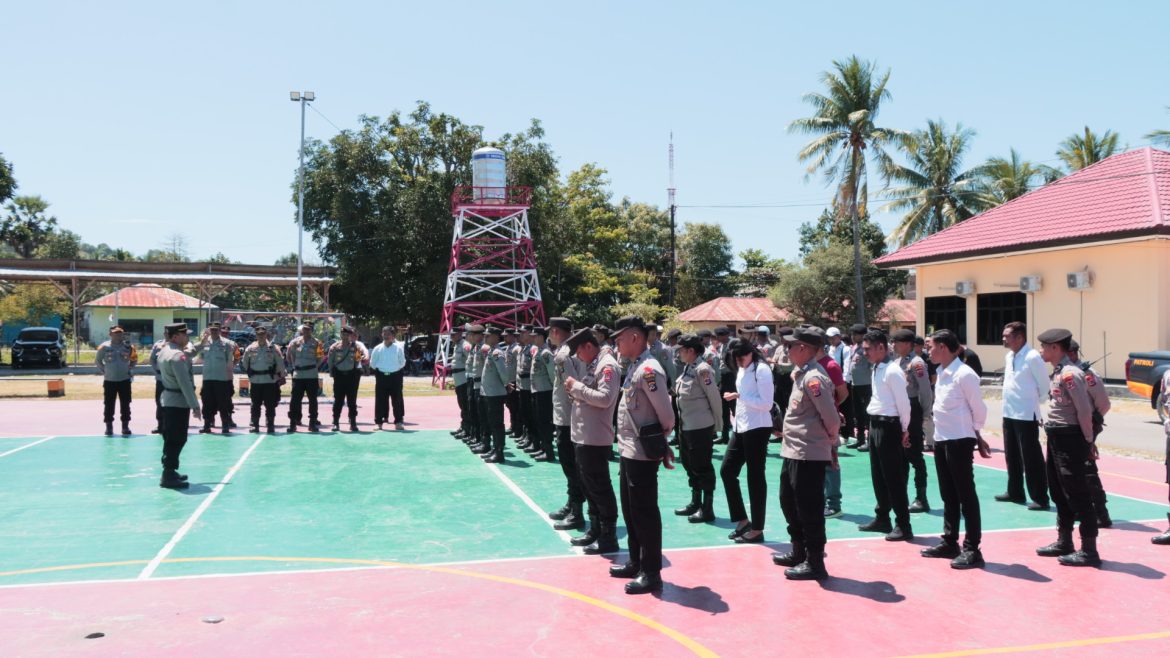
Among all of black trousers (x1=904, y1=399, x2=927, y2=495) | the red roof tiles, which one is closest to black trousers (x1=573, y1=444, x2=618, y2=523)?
black trousers (x1=904, y1=399, x2=927, y2=495)

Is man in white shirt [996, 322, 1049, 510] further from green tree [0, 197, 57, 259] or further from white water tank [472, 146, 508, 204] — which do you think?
green tree [0, 197, 57, 259]

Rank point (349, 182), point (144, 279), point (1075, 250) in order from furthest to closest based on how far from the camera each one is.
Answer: point (349, 182) < point (144, 279) < point (1075, 250)

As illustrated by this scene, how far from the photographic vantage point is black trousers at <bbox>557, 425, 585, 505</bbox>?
7.91 meters

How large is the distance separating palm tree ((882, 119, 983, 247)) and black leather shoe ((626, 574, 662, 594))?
3688 cm

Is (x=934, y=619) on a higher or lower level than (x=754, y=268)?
lower

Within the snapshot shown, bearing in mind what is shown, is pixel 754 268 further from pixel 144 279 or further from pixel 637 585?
pixel 637 585

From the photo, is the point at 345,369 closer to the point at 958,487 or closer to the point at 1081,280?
the point at 958,487

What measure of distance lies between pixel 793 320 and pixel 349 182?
22749 millimetres

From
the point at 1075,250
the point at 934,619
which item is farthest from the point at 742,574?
the point at 1075,250

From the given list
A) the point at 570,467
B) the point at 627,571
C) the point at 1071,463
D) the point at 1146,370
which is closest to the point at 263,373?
the point at 570,467

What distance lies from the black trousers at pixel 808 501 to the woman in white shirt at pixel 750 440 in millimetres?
867

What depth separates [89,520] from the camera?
823cm

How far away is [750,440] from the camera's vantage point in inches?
292

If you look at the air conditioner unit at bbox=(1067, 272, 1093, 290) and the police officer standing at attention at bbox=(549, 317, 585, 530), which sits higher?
the air conditioner unit at bbox=(1067, 272, 1093, 290)
